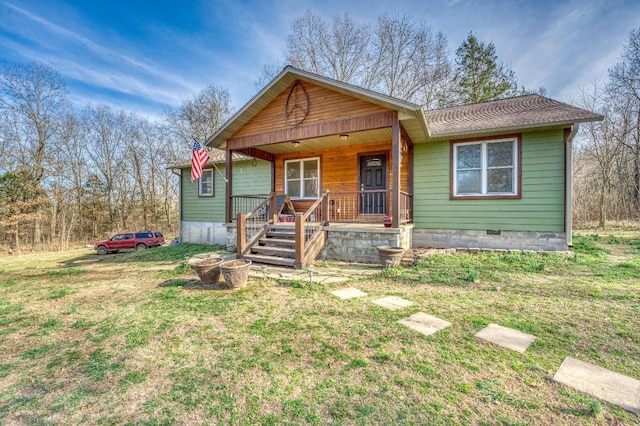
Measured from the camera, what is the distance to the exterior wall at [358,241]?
6.53 m

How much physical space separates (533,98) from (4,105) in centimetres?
2627

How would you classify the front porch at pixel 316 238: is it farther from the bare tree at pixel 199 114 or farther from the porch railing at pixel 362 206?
the bare tree at pixel 199 114

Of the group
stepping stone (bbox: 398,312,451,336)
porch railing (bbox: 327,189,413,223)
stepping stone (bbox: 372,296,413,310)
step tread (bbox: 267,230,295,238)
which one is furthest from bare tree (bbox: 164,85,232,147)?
stepping stone (bbox: 398,312,451,336)

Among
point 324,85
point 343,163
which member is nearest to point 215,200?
point 343,163

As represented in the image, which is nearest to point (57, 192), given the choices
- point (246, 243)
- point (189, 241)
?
point (189, 241)

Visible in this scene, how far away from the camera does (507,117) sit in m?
7.45

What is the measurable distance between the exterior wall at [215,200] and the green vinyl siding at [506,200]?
583 cm

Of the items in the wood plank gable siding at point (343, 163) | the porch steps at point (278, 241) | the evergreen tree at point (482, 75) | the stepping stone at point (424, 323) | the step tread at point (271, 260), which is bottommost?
the stepping stone at point (424, 323)

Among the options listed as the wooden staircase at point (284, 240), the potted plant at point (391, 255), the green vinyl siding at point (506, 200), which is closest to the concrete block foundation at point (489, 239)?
the green vinyl siding at point (506, 200)

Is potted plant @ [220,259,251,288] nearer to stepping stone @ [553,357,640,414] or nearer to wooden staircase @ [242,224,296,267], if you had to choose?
wooden staircase @ [242,224,296,267]

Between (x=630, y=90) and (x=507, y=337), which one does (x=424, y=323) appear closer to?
(x=507, y=337)

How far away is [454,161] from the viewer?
7793mm

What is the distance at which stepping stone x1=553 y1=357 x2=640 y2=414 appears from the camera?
1.97 meters

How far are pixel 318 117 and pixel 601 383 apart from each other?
6874 millimetres
